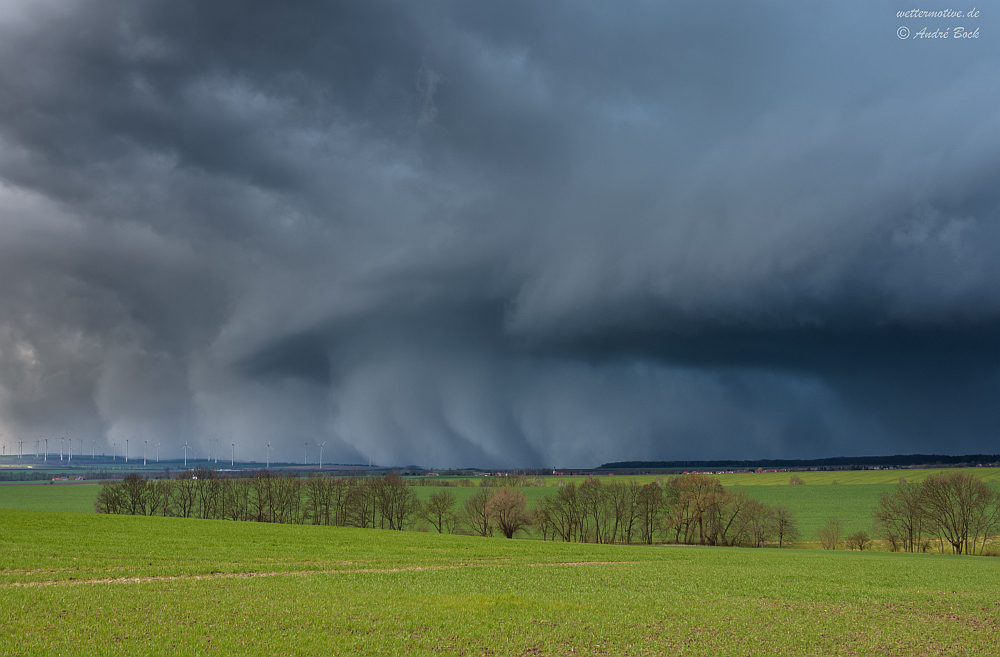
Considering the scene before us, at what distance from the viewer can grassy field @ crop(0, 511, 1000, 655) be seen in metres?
21.8

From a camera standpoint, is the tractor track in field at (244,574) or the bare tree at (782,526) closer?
the tractor track in field at (244,574)

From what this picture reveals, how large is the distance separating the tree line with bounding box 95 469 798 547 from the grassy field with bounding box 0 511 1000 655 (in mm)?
58068

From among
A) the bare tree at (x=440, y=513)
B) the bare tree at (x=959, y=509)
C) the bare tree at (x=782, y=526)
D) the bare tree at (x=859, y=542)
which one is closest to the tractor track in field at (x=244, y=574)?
the bare tree at (x=782, y=526)

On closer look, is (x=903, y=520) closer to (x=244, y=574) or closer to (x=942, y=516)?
(x=942, y=516)

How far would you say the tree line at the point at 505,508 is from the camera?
4441 inches

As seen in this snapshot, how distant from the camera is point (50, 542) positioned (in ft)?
163

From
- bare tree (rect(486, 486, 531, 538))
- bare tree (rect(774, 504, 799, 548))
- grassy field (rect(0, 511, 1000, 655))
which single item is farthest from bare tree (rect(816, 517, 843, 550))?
grassy field (rect(0, 511, 1000, 655))

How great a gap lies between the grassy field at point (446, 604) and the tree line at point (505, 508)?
2286 inches

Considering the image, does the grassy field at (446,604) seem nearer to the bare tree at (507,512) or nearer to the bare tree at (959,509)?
the bare tree at (959,509)

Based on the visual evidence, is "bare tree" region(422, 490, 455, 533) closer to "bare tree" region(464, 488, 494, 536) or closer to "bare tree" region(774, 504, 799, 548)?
"bare tree" region(464, 488, 494, 536)

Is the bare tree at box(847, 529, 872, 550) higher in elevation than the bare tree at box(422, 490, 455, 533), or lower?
lower

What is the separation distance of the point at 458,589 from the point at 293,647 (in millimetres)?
15453

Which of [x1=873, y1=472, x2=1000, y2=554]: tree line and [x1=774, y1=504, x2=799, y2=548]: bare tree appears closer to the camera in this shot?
[x1=873, y1=472, x2=1000, y2=554]: tree line

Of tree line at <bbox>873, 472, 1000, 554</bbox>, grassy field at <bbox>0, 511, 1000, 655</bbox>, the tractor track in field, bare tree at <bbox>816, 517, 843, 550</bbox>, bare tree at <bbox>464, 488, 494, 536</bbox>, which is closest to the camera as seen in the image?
grassy field at <bbox>0, 511, 1000, 655</bbox>
